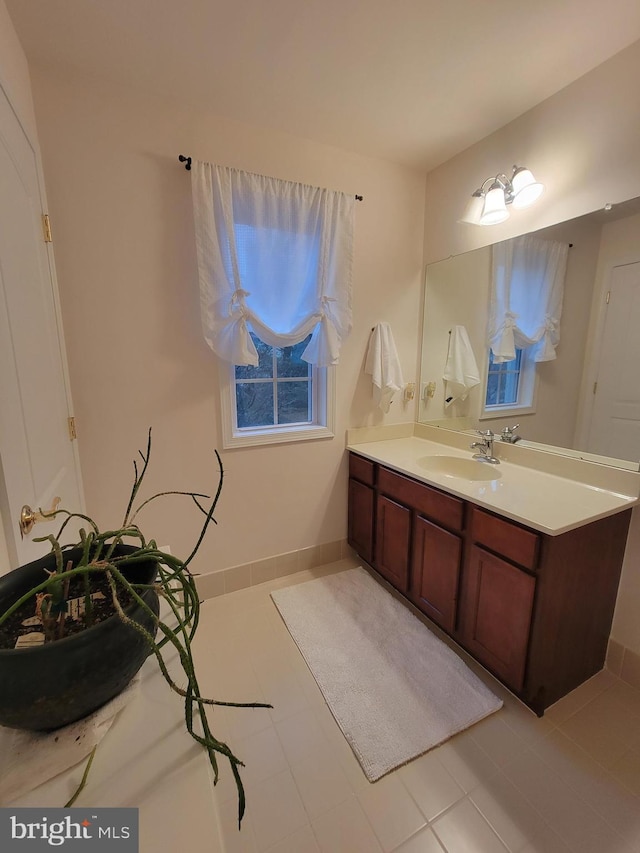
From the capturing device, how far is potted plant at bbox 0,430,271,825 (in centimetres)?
49

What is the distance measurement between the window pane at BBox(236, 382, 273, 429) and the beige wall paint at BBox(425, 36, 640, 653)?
62.4 inches

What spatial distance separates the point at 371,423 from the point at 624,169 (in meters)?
1.71

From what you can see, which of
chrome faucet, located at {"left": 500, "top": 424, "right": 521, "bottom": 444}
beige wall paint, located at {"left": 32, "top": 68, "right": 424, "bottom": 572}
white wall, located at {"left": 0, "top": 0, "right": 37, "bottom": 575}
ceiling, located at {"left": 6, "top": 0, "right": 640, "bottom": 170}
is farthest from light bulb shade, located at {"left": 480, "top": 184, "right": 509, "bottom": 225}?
white wall, located at {"left": 0, "top": 0, "right": 37, "bottom": 575}

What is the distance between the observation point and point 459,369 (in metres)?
2.34

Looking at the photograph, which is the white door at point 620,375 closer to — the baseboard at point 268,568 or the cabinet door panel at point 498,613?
the cabinet door panel at point 498,613

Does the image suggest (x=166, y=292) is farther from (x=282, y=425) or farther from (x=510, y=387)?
(x=510, y=387)

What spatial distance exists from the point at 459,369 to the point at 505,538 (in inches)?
48.2

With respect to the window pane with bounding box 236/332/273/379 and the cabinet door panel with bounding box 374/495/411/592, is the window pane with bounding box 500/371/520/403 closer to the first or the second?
the cabinet door panel with bounding box 374/495/411/592

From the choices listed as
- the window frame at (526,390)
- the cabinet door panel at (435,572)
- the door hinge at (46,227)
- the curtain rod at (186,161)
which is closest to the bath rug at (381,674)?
the cabinet door panel at (435,572)

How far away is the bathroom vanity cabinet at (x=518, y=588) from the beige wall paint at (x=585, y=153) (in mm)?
88

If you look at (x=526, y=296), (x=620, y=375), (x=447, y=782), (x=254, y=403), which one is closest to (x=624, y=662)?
(x=447, y=782)

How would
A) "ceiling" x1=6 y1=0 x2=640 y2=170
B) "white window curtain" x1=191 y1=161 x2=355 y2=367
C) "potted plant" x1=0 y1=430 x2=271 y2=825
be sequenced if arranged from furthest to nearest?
"white window curtain" x1=191 y1=161 x2=355 y2=367
"ceiling" x1=6 y1=0 x2=640 y2=170
"potted plant" x1=0 y1=430 x2=271 y2=825

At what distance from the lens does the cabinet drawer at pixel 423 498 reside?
1687 millimetres

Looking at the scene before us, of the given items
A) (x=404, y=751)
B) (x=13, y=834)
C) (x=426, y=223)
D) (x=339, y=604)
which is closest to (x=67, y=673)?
(x=13, y=834)
